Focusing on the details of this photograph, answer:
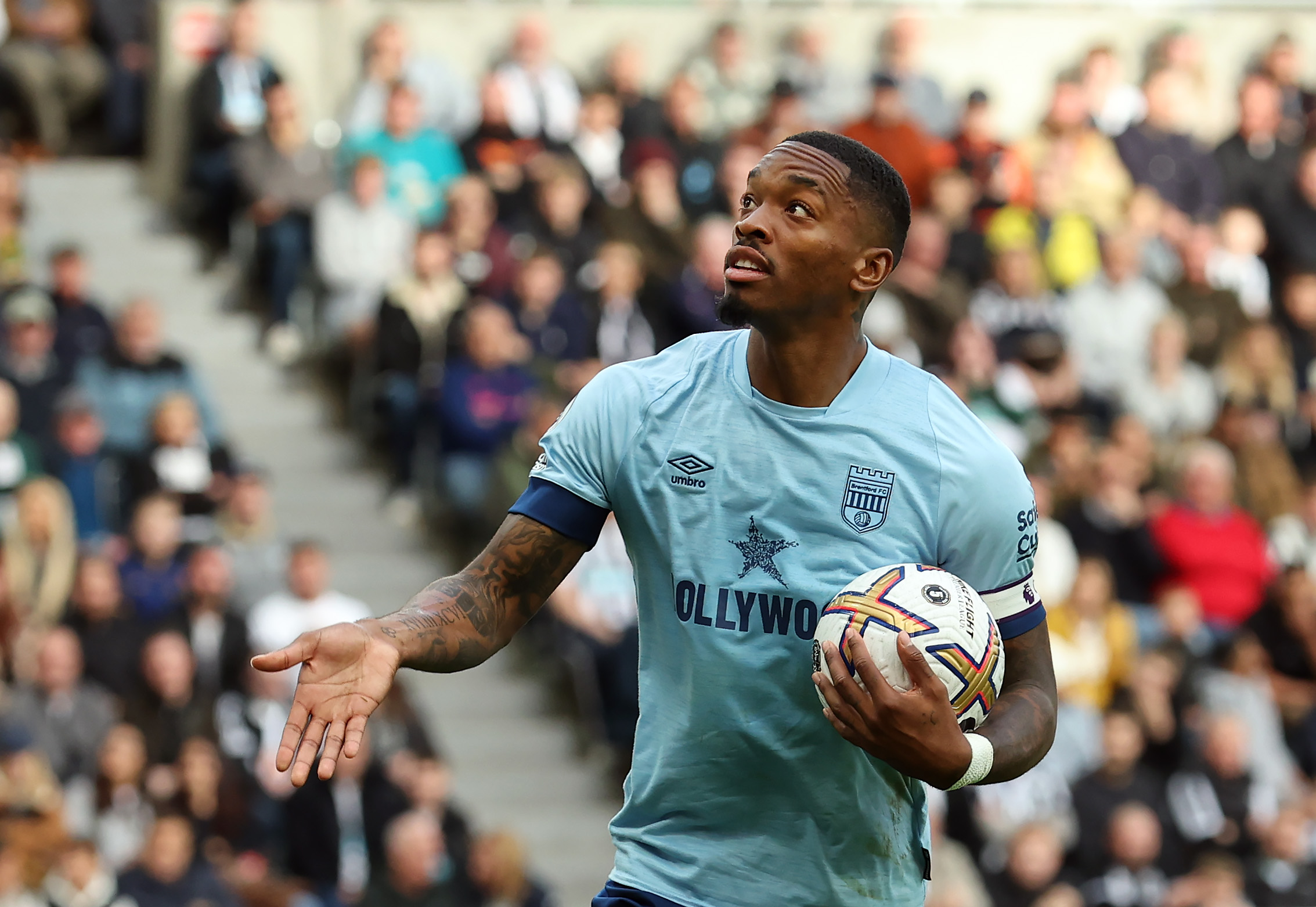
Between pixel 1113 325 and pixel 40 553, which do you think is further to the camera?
pixel 1113 325

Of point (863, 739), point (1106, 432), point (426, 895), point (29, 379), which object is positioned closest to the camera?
point (863, 739)

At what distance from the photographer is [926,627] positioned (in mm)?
4027

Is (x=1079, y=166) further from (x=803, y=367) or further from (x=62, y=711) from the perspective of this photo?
(x=803, y=367)

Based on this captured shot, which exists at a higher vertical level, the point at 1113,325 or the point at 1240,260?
the point at 1240,260

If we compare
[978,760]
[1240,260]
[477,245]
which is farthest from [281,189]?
[978,760]

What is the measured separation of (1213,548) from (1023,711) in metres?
8.98

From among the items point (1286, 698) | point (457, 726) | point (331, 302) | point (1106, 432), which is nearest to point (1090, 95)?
point (1106, 432)

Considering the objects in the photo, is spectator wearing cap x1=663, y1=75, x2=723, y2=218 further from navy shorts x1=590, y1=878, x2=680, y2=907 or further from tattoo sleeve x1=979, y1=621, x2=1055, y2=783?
navy shorts x1=590, y1=878, x2=680, y2=907

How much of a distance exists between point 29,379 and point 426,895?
3.98m

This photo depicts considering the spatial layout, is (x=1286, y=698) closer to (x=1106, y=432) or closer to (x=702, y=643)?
(x=1106, y=432)

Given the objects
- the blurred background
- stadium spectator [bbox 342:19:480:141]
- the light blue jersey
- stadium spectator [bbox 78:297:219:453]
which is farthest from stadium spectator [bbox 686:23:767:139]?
the light blue jersey

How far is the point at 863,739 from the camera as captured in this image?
154 inches

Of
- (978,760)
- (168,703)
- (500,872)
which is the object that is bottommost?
(500,872)

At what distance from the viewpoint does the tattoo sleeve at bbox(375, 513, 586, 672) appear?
4148 millimetres
